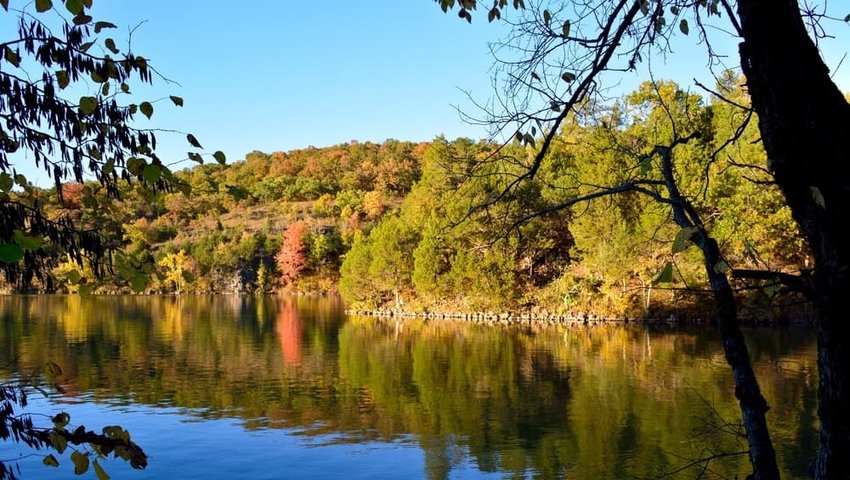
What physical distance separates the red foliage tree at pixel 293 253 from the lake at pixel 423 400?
130 ft

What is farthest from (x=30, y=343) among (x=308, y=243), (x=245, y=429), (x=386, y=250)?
(x=308, y=243)

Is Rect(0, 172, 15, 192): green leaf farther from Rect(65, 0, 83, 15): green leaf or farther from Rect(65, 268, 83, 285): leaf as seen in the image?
Rect(65, 0, 83, 15): green leaf

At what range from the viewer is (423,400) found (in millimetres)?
17125

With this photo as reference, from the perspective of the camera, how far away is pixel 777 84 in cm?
228

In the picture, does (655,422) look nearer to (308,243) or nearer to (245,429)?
(245,429)

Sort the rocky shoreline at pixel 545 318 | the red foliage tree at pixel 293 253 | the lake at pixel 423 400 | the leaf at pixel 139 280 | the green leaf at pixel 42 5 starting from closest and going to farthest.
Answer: the green leaf at pixel 42 5 < the leaf at pixel 139 280 < the lake at pixel 423 400 < the rocky shoreline at pixel 545 318 < the red foliage tree at pixel 293 253

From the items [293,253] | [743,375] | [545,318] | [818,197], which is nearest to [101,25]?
[818,197]

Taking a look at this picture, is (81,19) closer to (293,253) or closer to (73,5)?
(73,5)

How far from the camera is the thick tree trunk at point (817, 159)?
2215mm

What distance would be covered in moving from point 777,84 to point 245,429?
45.2ft

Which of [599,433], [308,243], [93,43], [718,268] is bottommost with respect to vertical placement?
[599,433]

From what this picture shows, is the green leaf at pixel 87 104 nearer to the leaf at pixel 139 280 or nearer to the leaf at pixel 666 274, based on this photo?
the leaf at pixel 139 280

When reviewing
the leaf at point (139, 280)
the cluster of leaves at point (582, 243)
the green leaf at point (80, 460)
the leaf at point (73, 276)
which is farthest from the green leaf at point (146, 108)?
the cluster of leaves at point (582, 243)

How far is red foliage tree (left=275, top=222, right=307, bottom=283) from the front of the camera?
7138 cm
